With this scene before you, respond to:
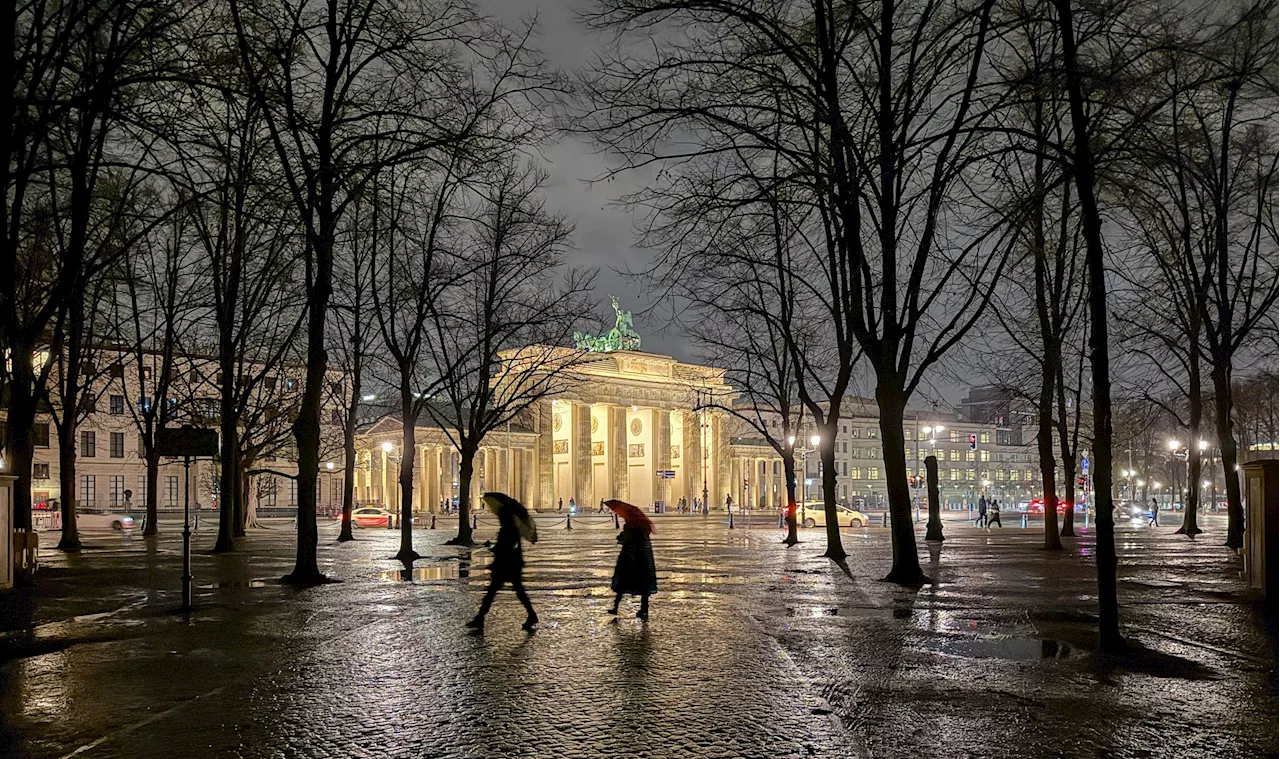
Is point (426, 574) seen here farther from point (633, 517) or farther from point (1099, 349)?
point (1099, 349)

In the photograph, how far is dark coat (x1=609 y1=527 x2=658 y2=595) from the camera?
48.2ft

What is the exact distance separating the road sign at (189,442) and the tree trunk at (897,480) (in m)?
11.0

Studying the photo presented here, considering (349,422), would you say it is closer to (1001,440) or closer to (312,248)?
(312,248)

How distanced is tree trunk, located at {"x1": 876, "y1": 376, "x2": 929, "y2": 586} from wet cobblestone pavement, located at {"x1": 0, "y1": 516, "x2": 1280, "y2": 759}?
0.86 m

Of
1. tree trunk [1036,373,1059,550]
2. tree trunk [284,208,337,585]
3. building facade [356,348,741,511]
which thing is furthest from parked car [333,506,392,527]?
tree trunk [284,208,337,585]

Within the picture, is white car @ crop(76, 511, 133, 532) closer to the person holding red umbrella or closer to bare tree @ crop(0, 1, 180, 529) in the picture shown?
bare tree @ crop(0, 1, 180, 529)

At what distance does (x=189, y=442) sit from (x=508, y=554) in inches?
206

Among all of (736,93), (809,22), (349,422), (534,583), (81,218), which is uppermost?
Answer: (809,22)

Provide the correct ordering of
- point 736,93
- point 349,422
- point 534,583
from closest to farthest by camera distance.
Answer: point 736,93, point 534,583, point 349,422

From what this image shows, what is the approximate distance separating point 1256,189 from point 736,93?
55.0 ft

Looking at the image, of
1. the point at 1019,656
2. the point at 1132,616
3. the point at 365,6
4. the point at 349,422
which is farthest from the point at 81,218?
the point at 349,422

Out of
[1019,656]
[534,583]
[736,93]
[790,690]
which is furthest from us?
[534,583]

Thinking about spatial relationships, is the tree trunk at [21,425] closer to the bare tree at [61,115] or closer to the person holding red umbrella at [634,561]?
the bare tree at [61,115]

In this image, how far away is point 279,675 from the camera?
10.0 m
